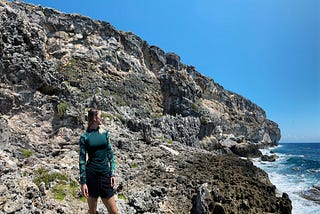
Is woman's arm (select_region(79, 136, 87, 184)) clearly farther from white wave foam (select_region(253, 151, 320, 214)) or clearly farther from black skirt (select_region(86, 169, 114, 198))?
white wave foam (select_region(253, 151, 320, 214))

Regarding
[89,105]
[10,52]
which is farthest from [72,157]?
[89,105]

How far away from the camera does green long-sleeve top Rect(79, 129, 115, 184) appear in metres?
5.76

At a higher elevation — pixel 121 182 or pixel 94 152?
pixel 94 152

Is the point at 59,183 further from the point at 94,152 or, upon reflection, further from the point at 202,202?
the point at 94,152

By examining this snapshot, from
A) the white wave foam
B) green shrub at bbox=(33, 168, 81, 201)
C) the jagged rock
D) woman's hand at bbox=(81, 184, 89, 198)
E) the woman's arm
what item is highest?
the woman's arm

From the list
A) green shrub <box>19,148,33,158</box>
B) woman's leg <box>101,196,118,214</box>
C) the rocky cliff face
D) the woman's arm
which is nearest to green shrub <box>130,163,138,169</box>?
the rocky cliff face

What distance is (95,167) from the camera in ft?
19.0

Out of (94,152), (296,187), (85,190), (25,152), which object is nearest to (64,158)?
(25,152)

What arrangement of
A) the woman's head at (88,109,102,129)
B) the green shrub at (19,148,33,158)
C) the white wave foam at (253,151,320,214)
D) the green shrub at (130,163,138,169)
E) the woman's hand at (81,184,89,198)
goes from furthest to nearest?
the white wave foam at (253,151,320,214) < the green shrub at (130,163,138,169) < the green shrub at (19,148,33,158) < the woman's head at (88,109,102,129) < the woman's hand at (81,184,89,198)

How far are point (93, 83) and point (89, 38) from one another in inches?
629

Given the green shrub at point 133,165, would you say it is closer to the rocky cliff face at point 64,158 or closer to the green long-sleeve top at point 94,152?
the rocky cliff face at point 64,158

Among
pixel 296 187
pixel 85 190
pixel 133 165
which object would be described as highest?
pixel 85 190

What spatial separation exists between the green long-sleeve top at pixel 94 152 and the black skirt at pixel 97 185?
0.10 metres

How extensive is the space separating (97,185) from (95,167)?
A: 0.35 m
